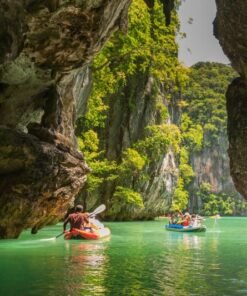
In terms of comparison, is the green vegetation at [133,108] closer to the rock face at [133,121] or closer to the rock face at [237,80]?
the rock face at [133,121]

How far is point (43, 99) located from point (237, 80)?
24.5ft

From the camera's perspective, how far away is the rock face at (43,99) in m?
11.4

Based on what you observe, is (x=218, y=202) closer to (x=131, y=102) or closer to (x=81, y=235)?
(x=131, y=102)

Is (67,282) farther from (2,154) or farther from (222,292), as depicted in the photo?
(2,154)

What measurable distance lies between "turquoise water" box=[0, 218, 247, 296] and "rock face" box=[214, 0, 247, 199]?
6.99 feet

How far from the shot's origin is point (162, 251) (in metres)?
13.3

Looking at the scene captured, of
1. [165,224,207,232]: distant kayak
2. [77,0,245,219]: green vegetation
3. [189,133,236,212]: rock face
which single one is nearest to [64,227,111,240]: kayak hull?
[165,224,207,232]: distant kayak

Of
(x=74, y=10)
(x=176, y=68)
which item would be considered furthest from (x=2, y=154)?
(x=176, y=68)

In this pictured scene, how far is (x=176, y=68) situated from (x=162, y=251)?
14.2 meters

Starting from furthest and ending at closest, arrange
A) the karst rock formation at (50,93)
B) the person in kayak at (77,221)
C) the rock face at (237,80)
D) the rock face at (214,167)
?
the rock face at (214,167) → the person in kayak at (77,221) → the karst rock formation at (50,93) → the rock face at (237,80)

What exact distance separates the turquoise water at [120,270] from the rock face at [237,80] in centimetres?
213

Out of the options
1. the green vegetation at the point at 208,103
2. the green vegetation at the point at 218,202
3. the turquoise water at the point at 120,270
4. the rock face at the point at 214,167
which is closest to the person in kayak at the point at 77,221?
the turquoise water at the point at 120,270

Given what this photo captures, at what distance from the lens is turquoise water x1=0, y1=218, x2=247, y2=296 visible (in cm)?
744

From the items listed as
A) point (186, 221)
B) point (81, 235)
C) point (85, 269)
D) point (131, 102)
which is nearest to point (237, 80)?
point (85, 269)
